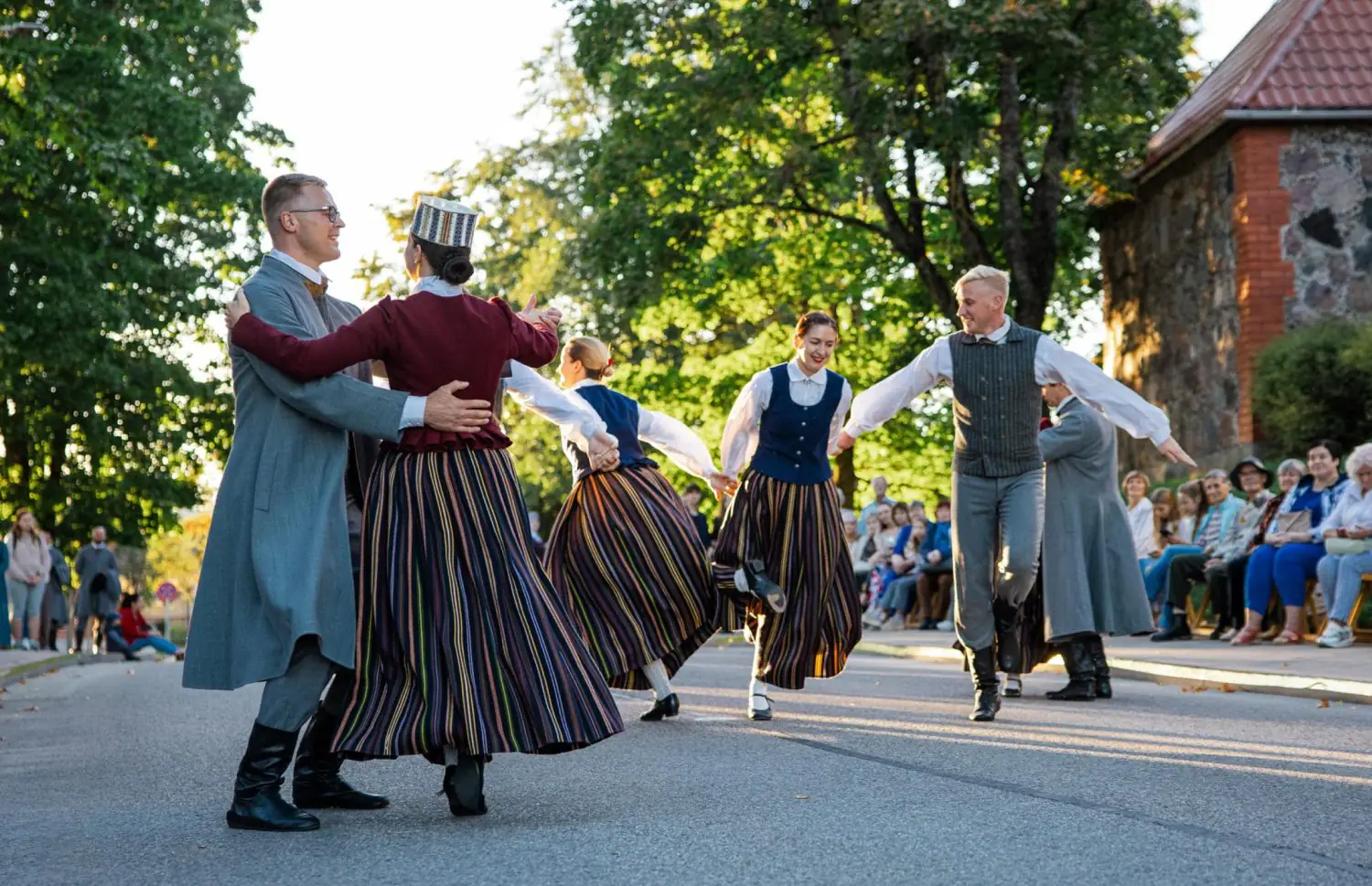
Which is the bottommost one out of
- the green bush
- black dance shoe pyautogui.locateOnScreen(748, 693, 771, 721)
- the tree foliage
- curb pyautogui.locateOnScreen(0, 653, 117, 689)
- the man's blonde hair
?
curb pyautogui.locateOnScreen(0, 653, 117, 689)

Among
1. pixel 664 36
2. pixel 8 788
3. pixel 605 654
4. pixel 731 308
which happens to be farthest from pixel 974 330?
pixel 731 308

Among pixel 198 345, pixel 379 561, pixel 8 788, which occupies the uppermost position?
pixel 198 345

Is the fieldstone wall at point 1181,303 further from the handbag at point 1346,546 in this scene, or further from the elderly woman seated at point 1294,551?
the handbag at point 1346,546

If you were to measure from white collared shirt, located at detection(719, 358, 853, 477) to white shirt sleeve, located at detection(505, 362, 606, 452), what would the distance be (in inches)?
74.2

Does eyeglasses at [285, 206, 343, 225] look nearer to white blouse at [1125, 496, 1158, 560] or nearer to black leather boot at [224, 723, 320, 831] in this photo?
black leather boot at [224, 723, 320, 831]

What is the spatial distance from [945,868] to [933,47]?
20.5 m

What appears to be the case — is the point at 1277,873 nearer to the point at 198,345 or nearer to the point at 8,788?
the point at 8,788

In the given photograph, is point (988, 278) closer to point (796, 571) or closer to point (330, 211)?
point (796, 571)

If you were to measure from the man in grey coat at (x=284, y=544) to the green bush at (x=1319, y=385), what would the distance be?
16.4m

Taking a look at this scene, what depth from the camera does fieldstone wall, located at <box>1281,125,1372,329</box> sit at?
81.6 ft

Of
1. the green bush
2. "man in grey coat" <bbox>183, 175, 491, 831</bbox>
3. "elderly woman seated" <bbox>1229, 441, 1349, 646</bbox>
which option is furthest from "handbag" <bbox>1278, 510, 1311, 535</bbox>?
"man in grey coat" <bbox>183, 175, 491, 831</bbox>

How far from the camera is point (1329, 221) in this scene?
2505 centimetres

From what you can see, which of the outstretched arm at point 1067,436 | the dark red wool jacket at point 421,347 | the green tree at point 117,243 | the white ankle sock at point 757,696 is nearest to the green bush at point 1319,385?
the outstretched arm at point 1067,436

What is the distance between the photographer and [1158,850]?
5508 mm
